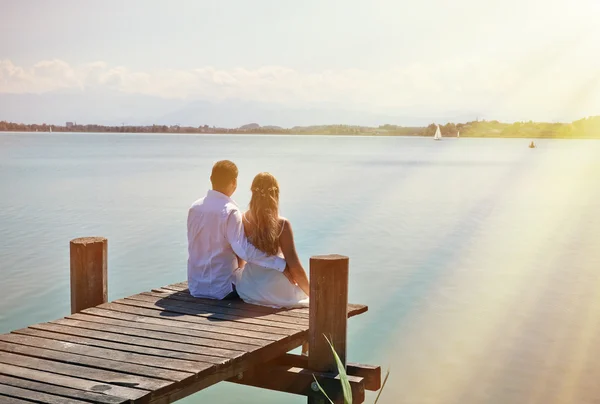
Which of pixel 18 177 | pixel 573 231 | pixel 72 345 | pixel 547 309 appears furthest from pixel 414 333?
pixel 18 177

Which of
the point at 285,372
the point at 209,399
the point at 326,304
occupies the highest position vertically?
the point at 326,304

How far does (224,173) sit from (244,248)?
704 mm

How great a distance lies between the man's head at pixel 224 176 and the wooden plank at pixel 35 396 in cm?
259

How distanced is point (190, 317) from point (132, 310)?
64cm

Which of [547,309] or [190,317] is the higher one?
[190,317]

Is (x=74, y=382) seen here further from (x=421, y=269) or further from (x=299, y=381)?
(x=421, y=269)

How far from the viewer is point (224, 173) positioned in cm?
682

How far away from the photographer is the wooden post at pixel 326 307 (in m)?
6.02

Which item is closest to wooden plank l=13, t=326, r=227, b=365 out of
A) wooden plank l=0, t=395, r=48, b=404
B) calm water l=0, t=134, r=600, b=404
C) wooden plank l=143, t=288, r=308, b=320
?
wooden plank l=0, t=395, r=48, b=404

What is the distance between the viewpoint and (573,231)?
24406 millimetres

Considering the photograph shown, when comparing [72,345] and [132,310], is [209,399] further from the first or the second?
[72,345]

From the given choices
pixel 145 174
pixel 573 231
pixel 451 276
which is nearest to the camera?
pixel 451 276

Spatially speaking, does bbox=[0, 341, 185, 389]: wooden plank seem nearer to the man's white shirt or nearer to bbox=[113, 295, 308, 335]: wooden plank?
bbox=[113, 295, 308, 335]: wooden plank

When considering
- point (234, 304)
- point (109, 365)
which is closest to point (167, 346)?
point (109, 365)
